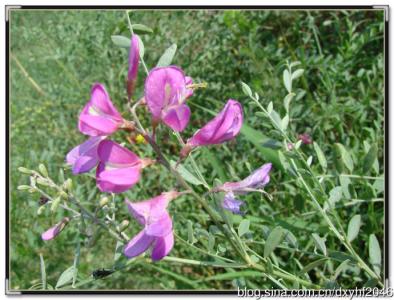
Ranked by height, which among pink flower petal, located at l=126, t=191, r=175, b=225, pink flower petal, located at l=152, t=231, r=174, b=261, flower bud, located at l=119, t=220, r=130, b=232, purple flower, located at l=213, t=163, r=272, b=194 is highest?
pink flower petal, located at l=126, t=191, r=175, b=225

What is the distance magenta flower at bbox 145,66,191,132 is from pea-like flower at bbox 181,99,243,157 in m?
0.04

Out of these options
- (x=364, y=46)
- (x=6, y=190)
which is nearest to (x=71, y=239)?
(x=6, y=190)

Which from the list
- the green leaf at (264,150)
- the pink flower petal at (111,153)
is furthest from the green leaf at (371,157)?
the pink flower petal at (111,153)

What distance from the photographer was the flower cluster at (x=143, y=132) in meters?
0.75

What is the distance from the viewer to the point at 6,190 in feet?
4.75

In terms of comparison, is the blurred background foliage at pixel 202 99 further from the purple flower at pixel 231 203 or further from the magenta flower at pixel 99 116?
the magenta flower at pixel 99 116

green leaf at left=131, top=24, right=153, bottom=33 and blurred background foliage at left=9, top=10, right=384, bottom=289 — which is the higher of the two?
green leaf at left=131, top=24, right=153, bottom=33

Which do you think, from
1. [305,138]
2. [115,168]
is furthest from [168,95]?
[305,138]

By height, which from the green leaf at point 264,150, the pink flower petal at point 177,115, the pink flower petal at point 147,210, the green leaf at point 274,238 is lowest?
the green leaf at point 264,150

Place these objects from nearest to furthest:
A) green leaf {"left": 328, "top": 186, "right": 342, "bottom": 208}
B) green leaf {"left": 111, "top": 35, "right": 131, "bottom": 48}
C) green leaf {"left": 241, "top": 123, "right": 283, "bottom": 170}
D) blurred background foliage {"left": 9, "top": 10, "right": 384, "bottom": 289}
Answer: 1. green leaf {"left": 111, "top": 35, "right": 131, "bottom": 48}
2. green leaf {"left": 328, "top": 186, "right": 342, "bottom": 208}
3. green leaf {"left": 241, "top": 123, "right": 283, "bottom": 170}
4. blurred background foliage {"left": 9, "top": 10, "right": 384, "bottom": 289}

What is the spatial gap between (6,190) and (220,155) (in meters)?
0.80

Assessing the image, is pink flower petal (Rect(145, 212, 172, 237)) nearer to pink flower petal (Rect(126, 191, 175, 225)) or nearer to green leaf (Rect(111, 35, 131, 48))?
pink flower petal (Rect(126, 191, 175, 225))

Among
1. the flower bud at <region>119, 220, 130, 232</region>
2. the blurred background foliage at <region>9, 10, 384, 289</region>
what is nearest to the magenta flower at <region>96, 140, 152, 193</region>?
the flower bud at <region>119, 220, 130, 232</region>

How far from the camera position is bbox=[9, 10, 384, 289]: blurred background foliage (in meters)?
1.76
